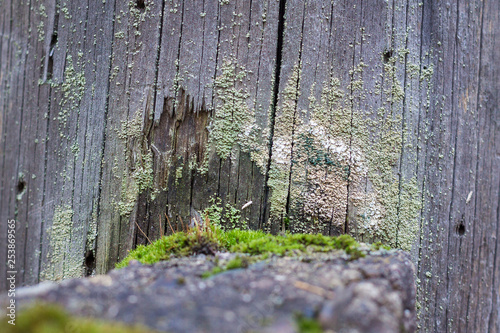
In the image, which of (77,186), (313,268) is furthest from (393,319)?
(77,186)

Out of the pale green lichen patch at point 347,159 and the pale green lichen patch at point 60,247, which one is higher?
the pale green lichen patch at point 347,159

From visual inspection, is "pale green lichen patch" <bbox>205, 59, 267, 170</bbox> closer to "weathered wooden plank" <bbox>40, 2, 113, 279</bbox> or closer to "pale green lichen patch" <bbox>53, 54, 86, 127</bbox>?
"weathered wooden plank" <bbox>40, 2, 113, 279</bbox>

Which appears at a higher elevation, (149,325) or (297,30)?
(297,30)

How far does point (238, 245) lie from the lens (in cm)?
196

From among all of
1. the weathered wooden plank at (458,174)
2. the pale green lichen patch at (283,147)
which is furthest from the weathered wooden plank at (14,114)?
the weathered wooden plank at (458,174)

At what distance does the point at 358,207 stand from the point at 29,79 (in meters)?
2.31

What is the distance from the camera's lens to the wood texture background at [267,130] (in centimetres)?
242

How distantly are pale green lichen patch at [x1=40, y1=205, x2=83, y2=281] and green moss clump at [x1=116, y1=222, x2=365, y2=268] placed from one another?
40 centimetres

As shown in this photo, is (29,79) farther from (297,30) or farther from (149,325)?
(149,325)

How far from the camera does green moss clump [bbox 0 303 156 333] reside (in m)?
1.06

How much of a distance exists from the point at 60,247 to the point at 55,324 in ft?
4.94

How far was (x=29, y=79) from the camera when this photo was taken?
2402 millimetres

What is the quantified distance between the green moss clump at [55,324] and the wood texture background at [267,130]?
135 cm

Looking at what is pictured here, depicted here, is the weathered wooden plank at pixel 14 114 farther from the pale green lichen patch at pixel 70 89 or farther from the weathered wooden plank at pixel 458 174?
the weathered wooden plank at pixel 458 174
